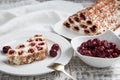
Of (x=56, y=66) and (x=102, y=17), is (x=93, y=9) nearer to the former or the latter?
(x=102, y=17)

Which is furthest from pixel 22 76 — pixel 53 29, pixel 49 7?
pixel 49 7

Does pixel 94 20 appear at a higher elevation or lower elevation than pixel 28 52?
higher

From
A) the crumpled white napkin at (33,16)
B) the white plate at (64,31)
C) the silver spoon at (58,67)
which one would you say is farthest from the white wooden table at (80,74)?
the crumpled white napkin at (33,16)

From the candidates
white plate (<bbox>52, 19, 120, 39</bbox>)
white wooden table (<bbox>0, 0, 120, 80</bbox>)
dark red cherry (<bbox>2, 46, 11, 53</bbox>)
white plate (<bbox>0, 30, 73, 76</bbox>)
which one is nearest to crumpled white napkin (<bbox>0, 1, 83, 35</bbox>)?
white plate (<bbox>52, 19, 120, 39</bbox>)

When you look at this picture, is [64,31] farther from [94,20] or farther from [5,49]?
[5,49]

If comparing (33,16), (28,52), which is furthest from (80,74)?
(33,16)

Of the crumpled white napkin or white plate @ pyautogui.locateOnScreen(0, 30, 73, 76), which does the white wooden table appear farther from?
the crumpled white napkin

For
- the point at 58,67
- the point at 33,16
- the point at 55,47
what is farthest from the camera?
the point at 33,16
